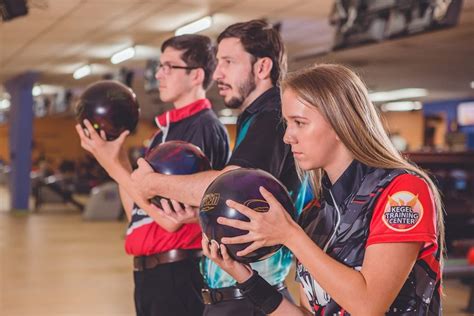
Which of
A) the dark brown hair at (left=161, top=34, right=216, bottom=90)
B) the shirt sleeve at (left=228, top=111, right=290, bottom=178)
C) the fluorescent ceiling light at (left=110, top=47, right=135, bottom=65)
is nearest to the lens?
the shirt sleeve at (left=228, top=111, right=290, bottom=178)

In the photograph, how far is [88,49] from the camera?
1180 cm

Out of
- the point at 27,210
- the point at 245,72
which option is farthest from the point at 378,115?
the point at 27,210

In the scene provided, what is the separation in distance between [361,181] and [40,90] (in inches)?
757

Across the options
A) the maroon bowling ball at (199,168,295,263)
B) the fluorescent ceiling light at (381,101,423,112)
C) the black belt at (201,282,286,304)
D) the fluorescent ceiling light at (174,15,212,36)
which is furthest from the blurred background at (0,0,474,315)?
the fluorescent ceiling light at (381,101,423,112)

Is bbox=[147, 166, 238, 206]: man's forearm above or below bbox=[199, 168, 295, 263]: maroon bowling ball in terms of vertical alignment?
below

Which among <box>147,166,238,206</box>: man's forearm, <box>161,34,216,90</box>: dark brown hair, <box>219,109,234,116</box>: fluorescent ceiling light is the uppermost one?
<box>161,34,216,90</box>: dark brown hair

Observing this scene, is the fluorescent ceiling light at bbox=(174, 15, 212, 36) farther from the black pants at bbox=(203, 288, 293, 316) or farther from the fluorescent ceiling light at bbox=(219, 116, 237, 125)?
the fluorescent ceiling light at bbox=(219, 116, 237, 125)

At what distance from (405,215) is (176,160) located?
3.19 ft

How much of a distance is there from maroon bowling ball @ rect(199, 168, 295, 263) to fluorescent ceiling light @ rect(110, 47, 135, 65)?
10216 millimetres

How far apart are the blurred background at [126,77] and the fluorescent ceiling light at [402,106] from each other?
183 centimetres

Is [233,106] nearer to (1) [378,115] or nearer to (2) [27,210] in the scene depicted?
(1) [378,115]

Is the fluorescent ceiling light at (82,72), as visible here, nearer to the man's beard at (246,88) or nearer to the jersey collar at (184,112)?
the jersey collar at (184,112)

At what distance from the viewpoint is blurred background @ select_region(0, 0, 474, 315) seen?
6121 millimetres

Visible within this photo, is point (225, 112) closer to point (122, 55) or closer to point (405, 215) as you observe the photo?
point (122, 55)
